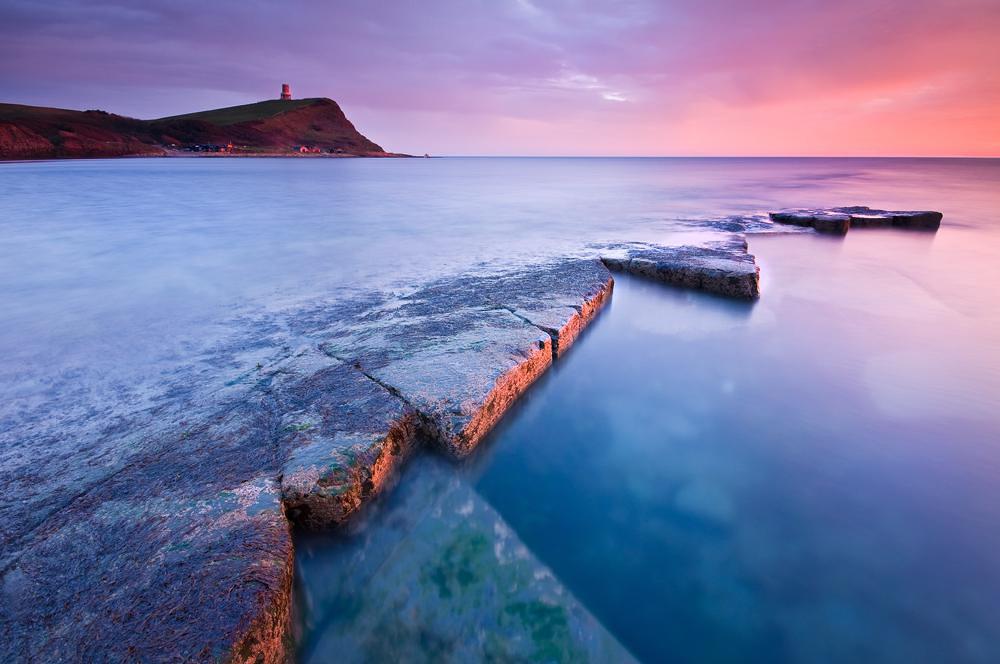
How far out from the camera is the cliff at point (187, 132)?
48.8 metres

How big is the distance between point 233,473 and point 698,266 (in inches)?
213

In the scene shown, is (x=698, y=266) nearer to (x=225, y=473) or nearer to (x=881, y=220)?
(x=225, y=473)

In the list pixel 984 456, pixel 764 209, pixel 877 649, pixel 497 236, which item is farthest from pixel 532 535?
pixel 764 209

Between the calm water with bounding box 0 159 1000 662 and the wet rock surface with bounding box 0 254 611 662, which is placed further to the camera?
the calm water with bounding box 0 159 1000 662

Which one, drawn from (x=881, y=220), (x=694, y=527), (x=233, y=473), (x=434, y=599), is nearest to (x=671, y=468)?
(x=694, y=527)

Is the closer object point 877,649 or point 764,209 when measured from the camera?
point 877,649

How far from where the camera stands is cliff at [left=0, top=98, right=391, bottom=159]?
48.8 metres

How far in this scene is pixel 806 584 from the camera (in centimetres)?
194

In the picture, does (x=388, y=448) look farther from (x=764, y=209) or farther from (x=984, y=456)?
(x=764, y=209)

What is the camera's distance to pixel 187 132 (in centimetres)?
7175

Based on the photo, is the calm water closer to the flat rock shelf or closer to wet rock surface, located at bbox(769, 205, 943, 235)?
the flat rock shelf

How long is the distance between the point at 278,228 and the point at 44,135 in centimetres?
6593

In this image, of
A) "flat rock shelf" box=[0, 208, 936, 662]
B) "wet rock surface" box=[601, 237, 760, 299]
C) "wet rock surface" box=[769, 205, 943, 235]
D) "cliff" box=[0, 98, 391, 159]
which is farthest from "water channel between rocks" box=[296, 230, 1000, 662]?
"cliff" box=[0, 98, 391, 159]

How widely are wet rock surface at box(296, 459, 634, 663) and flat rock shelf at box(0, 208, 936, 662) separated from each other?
18 centimetres
